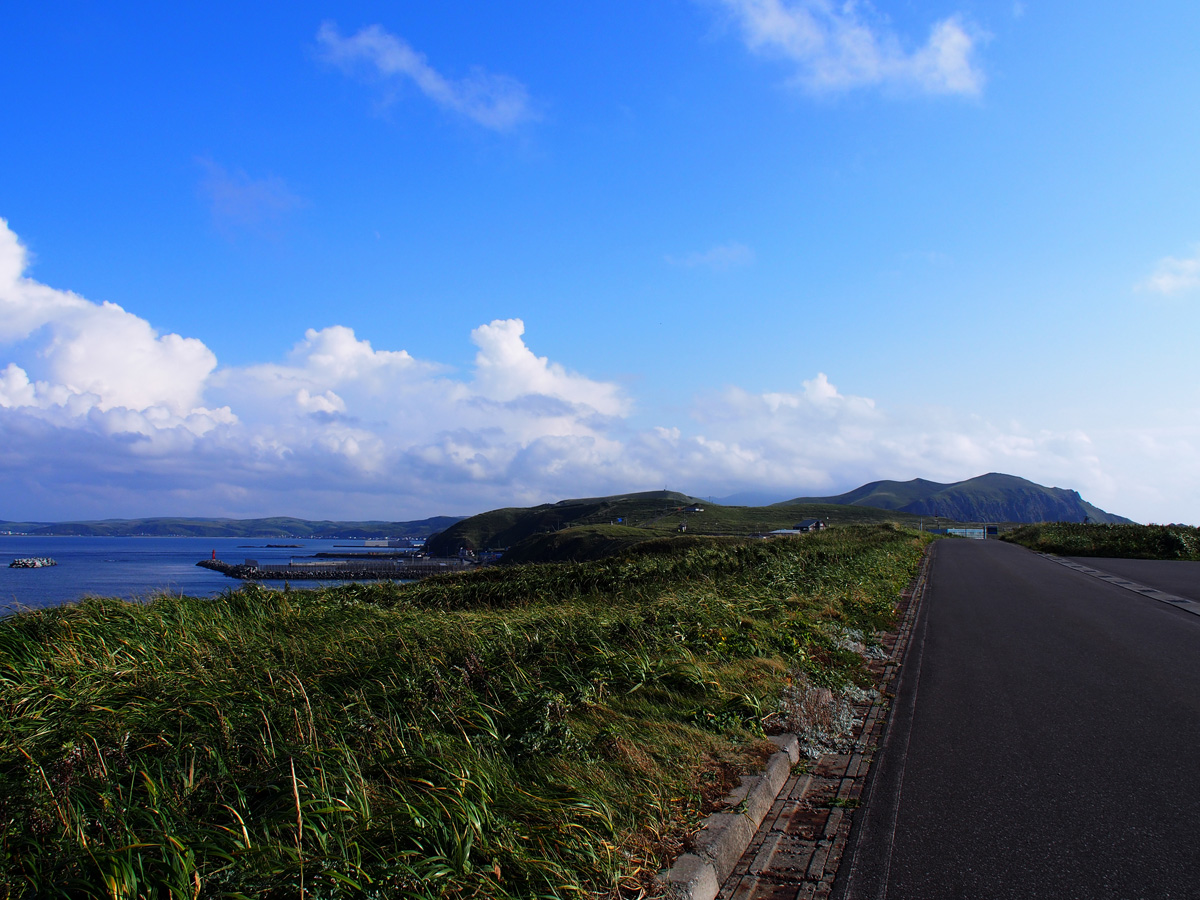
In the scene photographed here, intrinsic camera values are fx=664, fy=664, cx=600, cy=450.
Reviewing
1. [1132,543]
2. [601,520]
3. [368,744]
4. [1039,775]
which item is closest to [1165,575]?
[1132,543]

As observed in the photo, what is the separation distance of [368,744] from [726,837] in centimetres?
243

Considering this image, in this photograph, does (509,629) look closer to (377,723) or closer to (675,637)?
(675,637)

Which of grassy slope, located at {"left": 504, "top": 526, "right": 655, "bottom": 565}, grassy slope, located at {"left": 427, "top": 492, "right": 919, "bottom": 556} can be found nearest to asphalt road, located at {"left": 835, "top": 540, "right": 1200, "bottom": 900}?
grassy slope, located at {"left": 504, "top": 526, "right": 655, "bottom": 565}

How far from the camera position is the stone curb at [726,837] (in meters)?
3.40

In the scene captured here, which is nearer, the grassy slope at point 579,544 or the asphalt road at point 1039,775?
the asphalt road at point 1039,775

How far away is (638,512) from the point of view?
194125mm

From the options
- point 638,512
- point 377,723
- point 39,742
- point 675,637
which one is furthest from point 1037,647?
point 638,512

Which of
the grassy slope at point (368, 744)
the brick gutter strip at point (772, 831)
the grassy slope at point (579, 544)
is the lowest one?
the grassy slope at point (579, 544)

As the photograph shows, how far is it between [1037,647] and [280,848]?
10.2 meters

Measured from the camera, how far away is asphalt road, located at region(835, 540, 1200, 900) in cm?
361

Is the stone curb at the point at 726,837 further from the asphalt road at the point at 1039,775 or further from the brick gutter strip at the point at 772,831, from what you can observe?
the asphalt road at the point at 1039,775

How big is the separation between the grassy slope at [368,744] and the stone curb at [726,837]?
6.1 inches

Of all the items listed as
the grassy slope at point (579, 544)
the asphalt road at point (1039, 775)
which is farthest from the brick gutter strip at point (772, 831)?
the grassy slope at point (579, 544)

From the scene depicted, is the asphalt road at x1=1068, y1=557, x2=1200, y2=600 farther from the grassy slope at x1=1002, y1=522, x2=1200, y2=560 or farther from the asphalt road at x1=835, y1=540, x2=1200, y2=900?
the grassy slope at x1=1002, y1=522, x2=1200, y2=560
